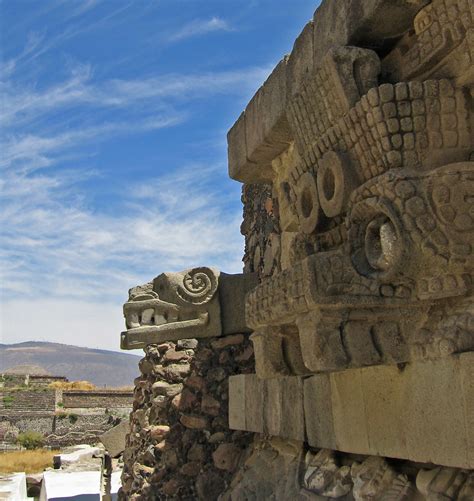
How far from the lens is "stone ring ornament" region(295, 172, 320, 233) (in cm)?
301

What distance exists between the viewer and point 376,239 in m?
2.54

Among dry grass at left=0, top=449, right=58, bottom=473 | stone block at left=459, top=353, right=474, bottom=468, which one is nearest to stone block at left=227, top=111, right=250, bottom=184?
stone block at left=459, top=353, right=474, bottom=468

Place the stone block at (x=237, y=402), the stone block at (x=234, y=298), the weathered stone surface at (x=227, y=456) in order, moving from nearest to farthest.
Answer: the stone block at (x=237, y=402) < the weathered stone surface at (x=227, y=456) < the stone block at (x=234, y=298)

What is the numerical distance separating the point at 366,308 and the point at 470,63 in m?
0.90

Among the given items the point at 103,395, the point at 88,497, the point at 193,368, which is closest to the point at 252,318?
the point at 193,368

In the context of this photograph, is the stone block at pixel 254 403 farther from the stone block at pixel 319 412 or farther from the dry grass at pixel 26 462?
the dry grass at pixel 26 462

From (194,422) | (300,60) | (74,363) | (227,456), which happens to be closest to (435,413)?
(300,60)

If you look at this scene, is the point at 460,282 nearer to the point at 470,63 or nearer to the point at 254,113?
the point at 470,63

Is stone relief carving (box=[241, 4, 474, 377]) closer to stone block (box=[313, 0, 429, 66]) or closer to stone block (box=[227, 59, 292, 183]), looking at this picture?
stone block (box=[313, 0, 429, 66])

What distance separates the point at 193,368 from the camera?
218 inches

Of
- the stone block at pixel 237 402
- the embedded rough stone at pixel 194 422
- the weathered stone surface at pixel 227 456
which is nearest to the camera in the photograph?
the stone block at pixel 237 402

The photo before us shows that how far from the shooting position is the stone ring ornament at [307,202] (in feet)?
9.89

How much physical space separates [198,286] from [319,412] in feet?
9.54

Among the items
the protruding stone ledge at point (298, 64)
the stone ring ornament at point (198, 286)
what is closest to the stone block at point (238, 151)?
the protruding stone ledge at point (298, 64)
